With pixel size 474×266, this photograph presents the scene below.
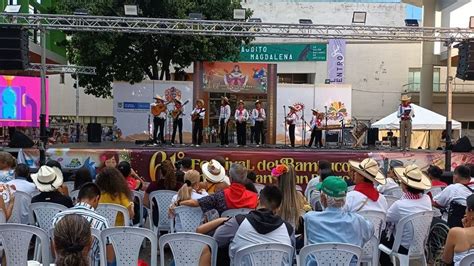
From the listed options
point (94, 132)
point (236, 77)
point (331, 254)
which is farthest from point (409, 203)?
point (236, 77)

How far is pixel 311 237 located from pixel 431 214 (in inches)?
59.8

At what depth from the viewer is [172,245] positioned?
3.74 metres

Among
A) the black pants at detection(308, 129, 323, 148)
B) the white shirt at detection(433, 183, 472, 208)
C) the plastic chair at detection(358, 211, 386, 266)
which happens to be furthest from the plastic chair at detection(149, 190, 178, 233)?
the black pants at detection(308, 129, 323, 148)

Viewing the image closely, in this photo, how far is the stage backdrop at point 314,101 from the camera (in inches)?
818

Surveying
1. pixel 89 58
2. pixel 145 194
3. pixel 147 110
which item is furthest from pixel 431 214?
pixel 89 58

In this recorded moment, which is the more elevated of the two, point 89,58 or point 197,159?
point 89,58

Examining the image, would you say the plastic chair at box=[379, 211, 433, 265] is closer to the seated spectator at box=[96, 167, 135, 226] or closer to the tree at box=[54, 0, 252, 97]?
the seated spectator at box=[96, 167, 135, 226]

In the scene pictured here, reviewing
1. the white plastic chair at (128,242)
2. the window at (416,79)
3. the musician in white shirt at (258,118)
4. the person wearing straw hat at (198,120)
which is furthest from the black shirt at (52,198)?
the window at (416,79)

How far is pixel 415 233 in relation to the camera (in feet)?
15.3

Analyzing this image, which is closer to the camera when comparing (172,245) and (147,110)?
(172,245)

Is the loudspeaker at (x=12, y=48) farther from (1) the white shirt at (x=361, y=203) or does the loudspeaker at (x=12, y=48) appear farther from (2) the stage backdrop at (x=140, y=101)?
(2) the stage backdrop at (x=140, y=101)

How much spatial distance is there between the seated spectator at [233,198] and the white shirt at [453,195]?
2.16 m

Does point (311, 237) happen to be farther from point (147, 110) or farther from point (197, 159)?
point (147, 110)

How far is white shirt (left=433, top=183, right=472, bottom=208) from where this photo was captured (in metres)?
5.30
